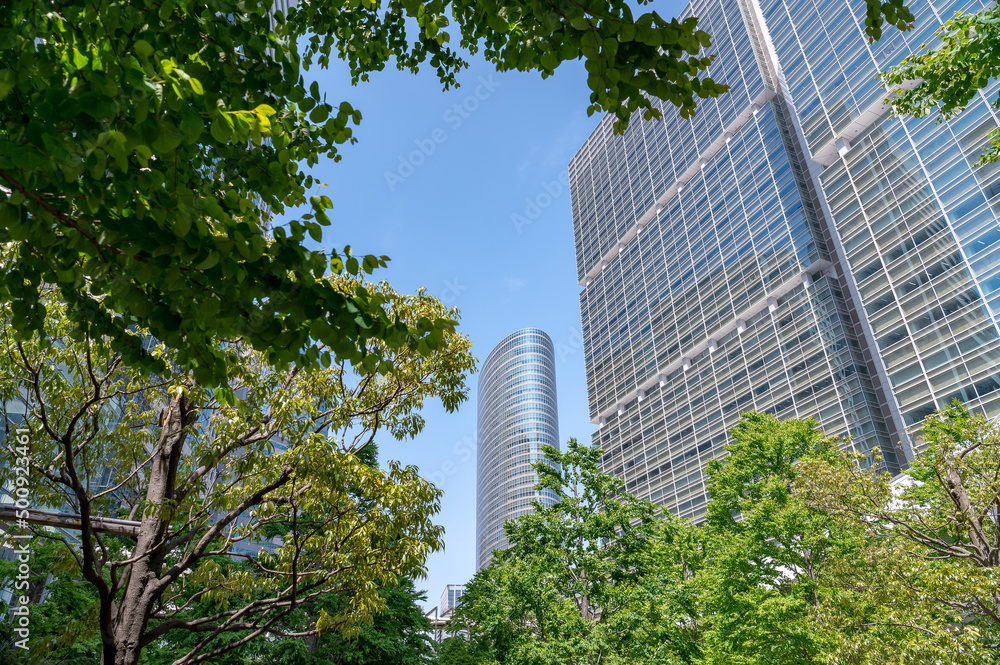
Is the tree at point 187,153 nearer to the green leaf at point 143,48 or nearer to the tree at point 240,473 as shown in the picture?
the green leaf at point 143,48

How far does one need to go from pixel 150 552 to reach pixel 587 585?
1458cm

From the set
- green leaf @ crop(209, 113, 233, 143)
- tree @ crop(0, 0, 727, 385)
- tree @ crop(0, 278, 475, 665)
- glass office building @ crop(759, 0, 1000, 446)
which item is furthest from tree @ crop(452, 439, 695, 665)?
glass office building @ crop(759, 0, 1000, 446)

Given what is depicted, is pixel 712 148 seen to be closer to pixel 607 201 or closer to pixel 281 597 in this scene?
pixel 607 201

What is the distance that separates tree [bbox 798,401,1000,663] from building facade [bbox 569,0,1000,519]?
78.3ft

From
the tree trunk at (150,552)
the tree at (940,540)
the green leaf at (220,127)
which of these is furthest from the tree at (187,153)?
the tree at (940,540)

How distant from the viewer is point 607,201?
99812 mm

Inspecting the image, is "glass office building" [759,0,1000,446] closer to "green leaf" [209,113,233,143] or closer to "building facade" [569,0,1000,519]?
"building facade" [569,0,1000,519]

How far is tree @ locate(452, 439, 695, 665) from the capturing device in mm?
15570

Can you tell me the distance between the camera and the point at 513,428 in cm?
12488

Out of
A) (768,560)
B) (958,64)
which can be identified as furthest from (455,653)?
(958,64)

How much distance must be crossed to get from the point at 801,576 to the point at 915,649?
7.23 meters

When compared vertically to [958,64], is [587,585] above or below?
below

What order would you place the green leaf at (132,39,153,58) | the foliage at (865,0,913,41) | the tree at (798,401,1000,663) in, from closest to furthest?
1. the green leaf at (132,39,153,58)
2. the foliage at (865,0,913,41)
3. the tree at (798,401,1000,663)

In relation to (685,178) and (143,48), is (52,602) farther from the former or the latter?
(685,178)
